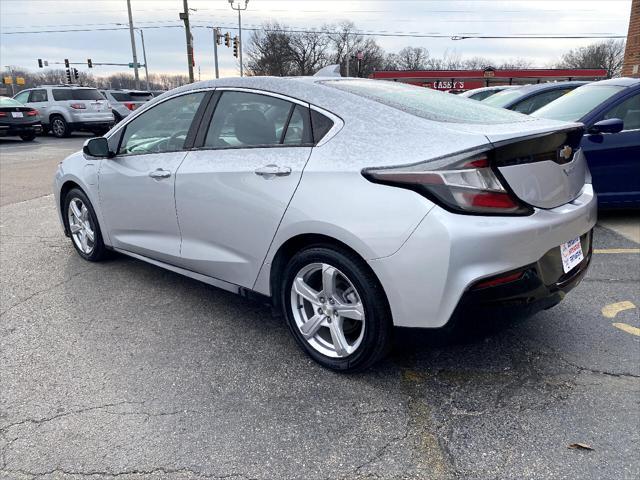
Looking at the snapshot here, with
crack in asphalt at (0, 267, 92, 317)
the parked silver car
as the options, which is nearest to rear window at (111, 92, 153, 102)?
the parked silver car

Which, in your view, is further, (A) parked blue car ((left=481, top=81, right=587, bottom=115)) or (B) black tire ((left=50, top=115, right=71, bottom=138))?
(B) black tire ((left=50, top=115, right=71, bottom=138))

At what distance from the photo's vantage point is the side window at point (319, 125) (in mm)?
2662

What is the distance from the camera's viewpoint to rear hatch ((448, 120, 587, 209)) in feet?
7.44

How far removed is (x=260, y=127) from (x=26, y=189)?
7101 millimetres

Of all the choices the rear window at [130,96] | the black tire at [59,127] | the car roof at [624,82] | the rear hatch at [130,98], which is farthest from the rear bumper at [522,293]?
the rear window at [130,96]

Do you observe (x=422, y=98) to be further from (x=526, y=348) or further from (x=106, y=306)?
(x=106, y=306)

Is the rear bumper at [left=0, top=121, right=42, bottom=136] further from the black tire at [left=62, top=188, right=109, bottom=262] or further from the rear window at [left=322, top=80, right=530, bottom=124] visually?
the rear window at [left=322, top=80, right=530, bottom=124]

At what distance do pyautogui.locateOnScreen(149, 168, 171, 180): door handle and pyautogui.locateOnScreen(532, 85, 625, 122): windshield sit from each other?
14.1 ft

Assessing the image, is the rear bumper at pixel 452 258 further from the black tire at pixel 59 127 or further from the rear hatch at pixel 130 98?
the rear hatch at pixel 130 98

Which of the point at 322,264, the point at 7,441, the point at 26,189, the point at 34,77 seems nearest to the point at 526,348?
the point at 322,264

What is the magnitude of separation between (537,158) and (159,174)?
7.65ft

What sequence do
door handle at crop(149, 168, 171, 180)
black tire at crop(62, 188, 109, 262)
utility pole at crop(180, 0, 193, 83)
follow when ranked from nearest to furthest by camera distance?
door handle at crop(149, 168, 171, 180) → black tire at crop(62, 188, 109, 262) → utility pole at crop(180, 0, 193, 83)

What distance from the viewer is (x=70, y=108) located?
61.2 feet

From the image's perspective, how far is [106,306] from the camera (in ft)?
12.1
